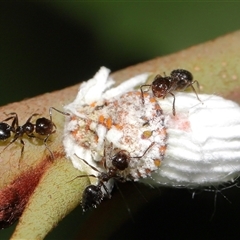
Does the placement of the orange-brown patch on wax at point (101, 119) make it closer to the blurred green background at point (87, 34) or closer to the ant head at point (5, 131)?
the ant head at point (5, 131)

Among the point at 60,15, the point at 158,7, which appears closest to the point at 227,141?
the point at 158,7

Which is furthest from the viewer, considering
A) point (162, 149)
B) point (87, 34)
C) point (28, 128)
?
point (87, 34)

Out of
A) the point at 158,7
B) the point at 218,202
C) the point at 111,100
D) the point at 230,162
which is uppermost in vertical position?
the point at 158,7

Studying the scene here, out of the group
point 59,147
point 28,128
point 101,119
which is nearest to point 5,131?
point 28,128

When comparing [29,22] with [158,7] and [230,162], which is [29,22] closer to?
[158,7]

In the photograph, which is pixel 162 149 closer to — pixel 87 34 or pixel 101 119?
pixel 101 119

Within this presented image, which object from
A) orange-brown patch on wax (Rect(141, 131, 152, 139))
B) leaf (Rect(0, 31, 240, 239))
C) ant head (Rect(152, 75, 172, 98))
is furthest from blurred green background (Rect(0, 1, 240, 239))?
orange-brown patch on wax (Rect(141, 131, 152, 139))

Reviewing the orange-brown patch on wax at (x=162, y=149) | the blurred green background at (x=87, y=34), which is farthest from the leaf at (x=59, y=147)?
the blurred green background at (x=87, y=34)
